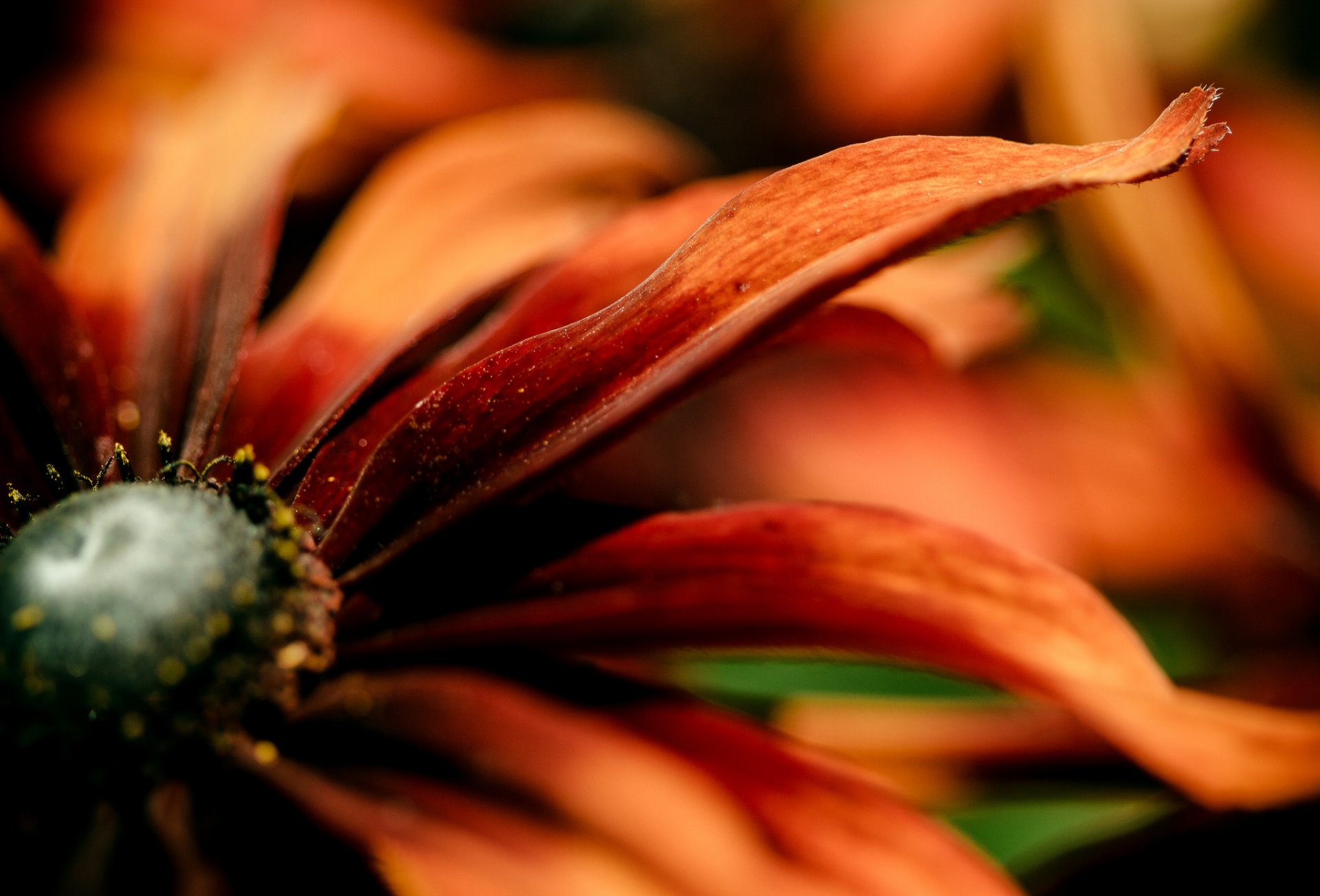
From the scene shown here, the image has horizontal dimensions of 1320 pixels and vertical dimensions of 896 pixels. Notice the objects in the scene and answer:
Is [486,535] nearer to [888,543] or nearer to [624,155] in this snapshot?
[888,543]

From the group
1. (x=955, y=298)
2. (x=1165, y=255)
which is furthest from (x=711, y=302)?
(x=1165, y=255)

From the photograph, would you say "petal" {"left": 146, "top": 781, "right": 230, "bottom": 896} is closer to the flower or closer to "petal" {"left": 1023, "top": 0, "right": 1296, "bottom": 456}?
the flower

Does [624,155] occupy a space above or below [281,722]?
above

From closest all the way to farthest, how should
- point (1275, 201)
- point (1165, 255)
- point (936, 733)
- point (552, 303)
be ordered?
point (552, 303) → point (936, 733) → point (1165, 255) → point (1275, 201)

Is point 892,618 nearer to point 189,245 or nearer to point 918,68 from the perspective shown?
point 189,245

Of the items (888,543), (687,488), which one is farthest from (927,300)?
(687,488)
